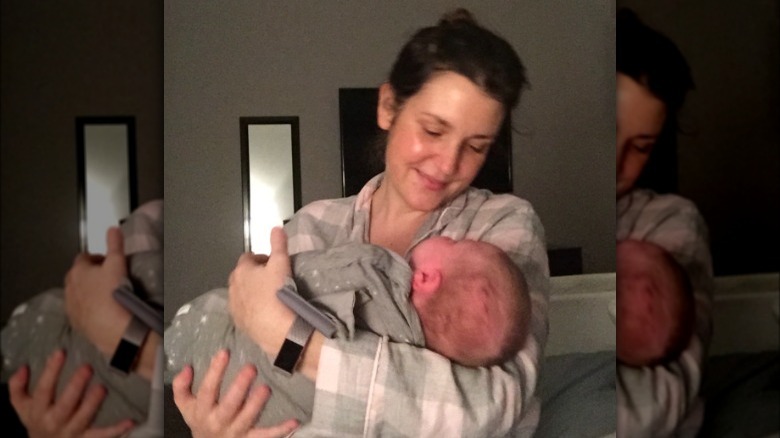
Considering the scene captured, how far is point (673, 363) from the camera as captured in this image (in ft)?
3.50

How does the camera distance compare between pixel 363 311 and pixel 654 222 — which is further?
pixel 654 222

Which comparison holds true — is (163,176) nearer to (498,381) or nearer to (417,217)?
(417,217)

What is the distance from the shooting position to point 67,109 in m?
0.94

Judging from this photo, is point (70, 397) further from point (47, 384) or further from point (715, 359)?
point (715, 359)

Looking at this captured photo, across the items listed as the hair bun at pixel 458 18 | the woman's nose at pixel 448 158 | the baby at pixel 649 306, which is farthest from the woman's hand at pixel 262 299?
the baby at pixel 649 306

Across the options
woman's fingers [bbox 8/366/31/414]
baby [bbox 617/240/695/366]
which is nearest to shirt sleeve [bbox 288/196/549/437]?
baby [bbox 617/240/695/366]

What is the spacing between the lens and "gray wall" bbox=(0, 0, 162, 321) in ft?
3.03

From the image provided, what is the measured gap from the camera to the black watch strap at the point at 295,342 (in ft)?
2.94

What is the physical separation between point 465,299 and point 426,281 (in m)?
0.06

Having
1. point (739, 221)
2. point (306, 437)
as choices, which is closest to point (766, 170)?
point (739, 221)

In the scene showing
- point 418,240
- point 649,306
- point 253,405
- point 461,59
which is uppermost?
point 461,59

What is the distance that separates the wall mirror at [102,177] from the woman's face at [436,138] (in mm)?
352

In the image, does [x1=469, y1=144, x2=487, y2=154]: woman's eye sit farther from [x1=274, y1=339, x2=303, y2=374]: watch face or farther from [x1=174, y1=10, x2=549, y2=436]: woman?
[x1=274, y1=339, x2=303, y2=374]: watch face

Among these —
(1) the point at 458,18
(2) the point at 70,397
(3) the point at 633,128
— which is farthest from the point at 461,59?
(2) the point at 70,397
